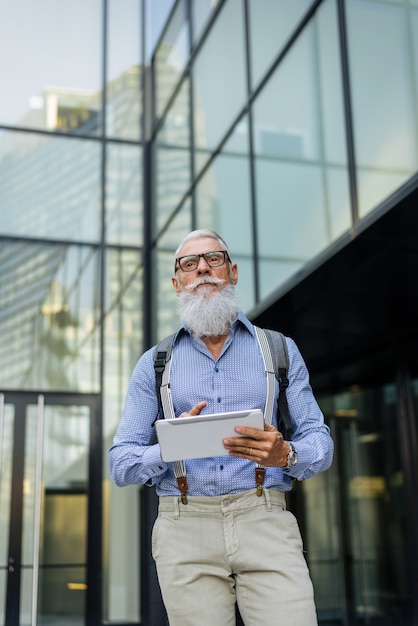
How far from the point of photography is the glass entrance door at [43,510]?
878 centimetres

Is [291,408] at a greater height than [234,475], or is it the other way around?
[291,408]

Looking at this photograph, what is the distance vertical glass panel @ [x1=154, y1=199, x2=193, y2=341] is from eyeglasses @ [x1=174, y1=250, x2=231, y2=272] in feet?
22.6

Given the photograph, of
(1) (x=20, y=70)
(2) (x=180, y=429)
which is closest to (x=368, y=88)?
(2) (x=180, y=429)

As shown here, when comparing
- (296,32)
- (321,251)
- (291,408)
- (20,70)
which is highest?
(20,70)

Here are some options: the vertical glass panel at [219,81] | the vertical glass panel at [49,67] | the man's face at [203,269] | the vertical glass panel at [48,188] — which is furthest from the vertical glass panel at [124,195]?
the man's face at [203,269]

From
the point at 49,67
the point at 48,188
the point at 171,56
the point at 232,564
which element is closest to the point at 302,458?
the point at 232,564

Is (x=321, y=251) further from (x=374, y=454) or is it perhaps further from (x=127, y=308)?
(x=127, y=308)

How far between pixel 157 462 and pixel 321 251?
3745 mm

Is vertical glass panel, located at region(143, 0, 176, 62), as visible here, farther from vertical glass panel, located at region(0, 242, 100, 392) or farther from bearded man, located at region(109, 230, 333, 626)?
bearded man, located at region(109, 230, 333, 626)

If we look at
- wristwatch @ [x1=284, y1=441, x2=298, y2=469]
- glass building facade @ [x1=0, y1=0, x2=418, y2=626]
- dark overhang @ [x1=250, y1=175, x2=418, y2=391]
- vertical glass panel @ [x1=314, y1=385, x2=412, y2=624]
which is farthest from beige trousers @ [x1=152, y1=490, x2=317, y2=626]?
vertical glass panel @ [x1=314, y1=385, x2=412, y2=624]

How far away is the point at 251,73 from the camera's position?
7129mm

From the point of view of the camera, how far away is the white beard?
210cm

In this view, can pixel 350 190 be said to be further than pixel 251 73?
No

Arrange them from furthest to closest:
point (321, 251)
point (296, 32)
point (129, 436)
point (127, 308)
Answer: point (127, 308) → point (296, 32) → point (321, 251) → point (129, 436)
